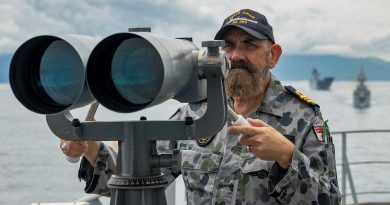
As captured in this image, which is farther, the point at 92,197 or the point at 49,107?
the point at 92,197

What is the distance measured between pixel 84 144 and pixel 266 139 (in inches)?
17.5

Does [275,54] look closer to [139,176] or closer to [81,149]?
[81,149]

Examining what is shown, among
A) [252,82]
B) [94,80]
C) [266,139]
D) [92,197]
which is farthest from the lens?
[92,197]

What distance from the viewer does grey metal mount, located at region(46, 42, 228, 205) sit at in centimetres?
134

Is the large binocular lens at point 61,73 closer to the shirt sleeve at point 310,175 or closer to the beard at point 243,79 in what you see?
the shirt sleeve at point 310,175

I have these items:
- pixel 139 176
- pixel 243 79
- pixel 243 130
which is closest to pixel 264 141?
pixel 243 130

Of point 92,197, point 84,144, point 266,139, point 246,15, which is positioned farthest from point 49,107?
point 92,197

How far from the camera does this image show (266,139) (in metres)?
1.60

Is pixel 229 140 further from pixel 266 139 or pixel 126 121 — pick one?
pixel 126 121

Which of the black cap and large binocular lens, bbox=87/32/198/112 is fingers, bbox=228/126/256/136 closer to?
large binocular lens, bbox=87/32/198/112

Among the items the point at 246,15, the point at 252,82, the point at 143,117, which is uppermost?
the point at 246,15

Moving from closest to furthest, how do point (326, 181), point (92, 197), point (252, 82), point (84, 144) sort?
point (84, 144), point (326, 181), point (252, 82), point (92, 197)

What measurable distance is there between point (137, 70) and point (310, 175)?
718 millimetres

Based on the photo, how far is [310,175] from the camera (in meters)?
1.83
